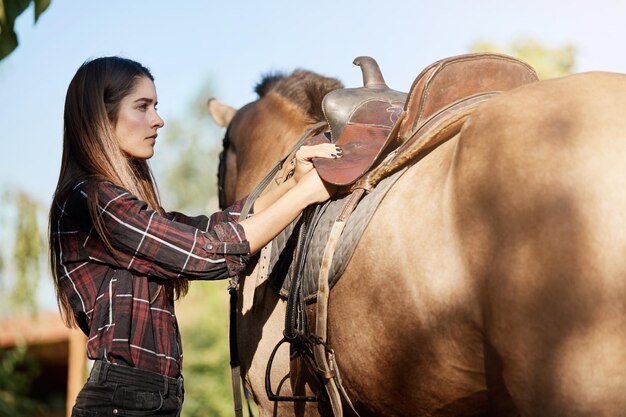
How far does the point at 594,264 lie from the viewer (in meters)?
1.61

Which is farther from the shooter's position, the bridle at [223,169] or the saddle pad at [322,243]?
the bridle at [223,169]

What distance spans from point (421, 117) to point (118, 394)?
1.34 m

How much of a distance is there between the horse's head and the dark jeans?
6.04 ft

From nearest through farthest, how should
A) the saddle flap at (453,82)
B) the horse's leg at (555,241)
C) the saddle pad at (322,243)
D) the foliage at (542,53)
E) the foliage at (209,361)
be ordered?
the horse's leg at (555,241), the saddle pad at (322,243), the saddle flap at (453,82), the foliage at (209,361), the foliage at (542,53)

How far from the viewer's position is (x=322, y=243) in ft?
8.20

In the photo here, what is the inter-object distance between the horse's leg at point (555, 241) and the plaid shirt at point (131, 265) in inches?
36.6

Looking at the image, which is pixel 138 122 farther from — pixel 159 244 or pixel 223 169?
pixel 223 169

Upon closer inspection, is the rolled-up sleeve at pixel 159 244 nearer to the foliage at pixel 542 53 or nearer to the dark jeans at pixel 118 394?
the dark jeans at pixel 118 394

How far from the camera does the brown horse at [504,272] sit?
163 centimetres

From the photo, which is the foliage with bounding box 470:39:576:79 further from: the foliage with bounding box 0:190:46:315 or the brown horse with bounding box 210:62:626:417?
the brown horse with bounding box 210:62:626:417

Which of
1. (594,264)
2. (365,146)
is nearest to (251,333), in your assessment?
(365,146)

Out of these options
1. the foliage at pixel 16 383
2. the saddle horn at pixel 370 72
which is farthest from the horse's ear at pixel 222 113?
the foliage at pixel 16 383

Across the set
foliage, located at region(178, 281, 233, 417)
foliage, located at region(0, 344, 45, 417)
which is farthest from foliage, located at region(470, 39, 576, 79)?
foliage, located at region(0, 344, 45, 417)

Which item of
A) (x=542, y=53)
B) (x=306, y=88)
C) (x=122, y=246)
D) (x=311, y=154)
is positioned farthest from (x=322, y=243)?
(x=542, y=53)
